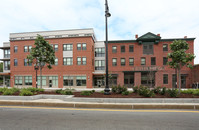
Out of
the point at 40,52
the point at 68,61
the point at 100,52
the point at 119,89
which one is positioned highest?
the point at 100,52

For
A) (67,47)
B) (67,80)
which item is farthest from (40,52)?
(67,80)

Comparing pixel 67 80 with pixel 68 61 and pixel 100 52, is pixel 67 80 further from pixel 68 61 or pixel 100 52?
pixel 100 52

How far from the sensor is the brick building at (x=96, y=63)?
25.5m

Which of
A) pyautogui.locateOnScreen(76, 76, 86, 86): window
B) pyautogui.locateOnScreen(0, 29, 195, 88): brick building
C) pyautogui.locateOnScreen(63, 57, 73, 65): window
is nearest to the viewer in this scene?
pyautogui.locateOnScreen(0, 29, 195, 88): brick building

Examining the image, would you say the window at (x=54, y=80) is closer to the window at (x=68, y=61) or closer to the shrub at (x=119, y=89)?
the window at (x=68, y=61)

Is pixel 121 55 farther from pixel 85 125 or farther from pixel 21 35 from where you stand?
pixel 21 35

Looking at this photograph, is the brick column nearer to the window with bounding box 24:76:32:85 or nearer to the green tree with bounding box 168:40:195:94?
the green tree with bounding box 168:40:195:94

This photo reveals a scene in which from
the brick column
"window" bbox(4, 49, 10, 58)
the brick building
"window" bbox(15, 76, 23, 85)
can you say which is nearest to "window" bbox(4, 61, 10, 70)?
"window" bbox(4, 49, 10, 58)

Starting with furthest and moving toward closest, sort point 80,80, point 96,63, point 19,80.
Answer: point 96,63 → point 19,80 → point 80,80

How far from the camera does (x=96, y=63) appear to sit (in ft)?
93.6

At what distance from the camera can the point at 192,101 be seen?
25.4 ft

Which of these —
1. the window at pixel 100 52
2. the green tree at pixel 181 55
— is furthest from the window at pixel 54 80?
the green tree at pixel 181 55

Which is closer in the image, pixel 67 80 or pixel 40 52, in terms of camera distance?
pixel 40 52

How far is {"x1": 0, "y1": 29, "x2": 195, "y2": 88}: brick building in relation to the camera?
83.8 ft
